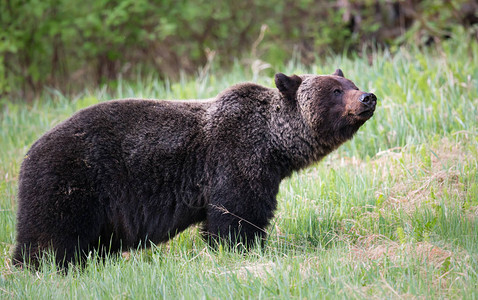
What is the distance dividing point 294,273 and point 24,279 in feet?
7.37

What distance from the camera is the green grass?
4039 mm

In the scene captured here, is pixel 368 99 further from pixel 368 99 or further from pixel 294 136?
pixel 294 136

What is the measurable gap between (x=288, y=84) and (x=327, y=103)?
1.45 ft

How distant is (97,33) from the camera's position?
45.1 feet

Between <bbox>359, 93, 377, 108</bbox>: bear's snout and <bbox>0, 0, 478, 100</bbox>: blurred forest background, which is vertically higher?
<bbox>0, 0, 478, 100</bbox>: blurred forest background

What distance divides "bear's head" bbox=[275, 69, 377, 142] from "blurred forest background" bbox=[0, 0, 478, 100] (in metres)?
5.84

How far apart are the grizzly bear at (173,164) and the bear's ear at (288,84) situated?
0.01m

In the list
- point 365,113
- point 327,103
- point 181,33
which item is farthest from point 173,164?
point 181,33

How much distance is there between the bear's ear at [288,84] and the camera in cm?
549

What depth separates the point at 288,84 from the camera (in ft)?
18.2

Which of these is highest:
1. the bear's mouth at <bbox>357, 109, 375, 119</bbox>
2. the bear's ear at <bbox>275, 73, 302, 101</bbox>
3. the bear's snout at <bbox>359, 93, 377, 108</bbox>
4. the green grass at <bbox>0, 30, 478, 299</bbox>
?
the bear's ear at <bbox>275, 73, 302, 101</bbox>

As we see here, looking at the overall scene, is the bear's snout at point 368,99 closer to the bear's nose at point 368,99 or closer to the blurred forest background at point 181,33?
the bear's nose at point 368,99

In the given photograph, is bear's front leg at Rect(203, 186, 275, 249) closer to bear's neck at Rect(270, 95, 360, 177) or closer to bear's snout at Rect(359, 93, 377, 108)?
bear's neck at Rect(270, 95, 360, 177)

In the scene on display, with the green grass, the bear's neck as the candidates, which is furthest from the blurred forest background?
the bear's neck
